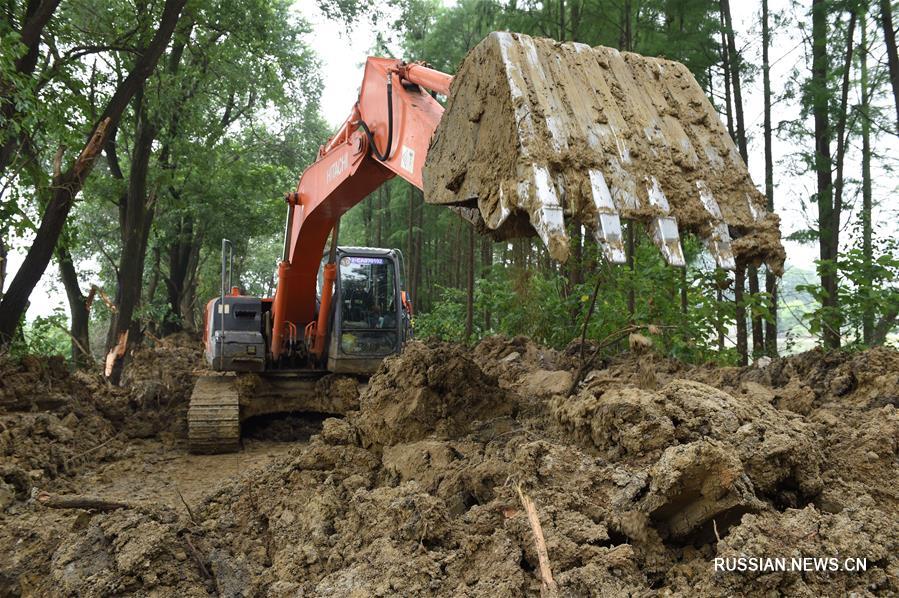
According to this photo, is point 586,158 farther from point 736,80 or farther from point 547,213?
point 736,80

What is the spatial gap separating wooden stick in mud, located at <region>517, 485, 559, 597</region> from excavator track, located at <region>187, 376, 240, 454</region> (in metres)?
4.76

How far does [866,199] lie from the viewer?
13.1 m

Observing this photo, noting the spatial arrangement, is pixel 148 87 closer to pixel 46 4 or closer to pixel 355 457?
pixel 46 4

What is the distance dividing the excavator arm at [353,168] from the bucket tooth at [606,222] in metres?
1.26

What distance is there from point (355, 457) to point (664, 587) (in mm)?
2436

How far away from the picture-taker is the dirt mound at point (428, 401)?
4.34m

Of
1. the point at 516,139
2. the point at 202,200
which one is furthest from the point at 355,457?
the point at 202,200

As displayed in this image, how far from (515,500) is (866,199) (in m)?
13.2

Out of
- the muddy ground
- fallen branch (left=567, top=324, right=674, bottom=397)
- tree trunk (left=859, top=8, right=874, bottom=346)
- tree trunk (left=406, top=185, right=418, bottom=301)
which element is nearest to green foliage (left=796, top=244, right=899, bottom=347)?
tree trunk (left=859, top=8, right=874, bottom=346)

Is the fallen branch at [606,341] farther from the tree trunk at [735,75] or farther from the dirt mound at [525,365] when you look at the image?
the tree trunk at [735,75]

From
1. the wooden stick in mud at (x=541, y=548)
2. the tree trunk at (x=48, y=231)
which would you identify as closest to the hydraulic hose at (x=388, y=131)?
the wooden stick in mud at (x=541, y=548)

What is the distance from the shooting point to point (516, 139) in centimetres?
344

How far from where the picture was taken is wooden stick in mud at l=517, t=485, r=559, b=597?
223 centimetres

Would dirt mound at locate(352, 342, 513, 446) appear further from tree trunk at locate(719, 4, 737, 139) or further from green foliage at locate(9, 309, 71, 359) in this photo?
tree trunk at locate(719, 4, 737, 139)
